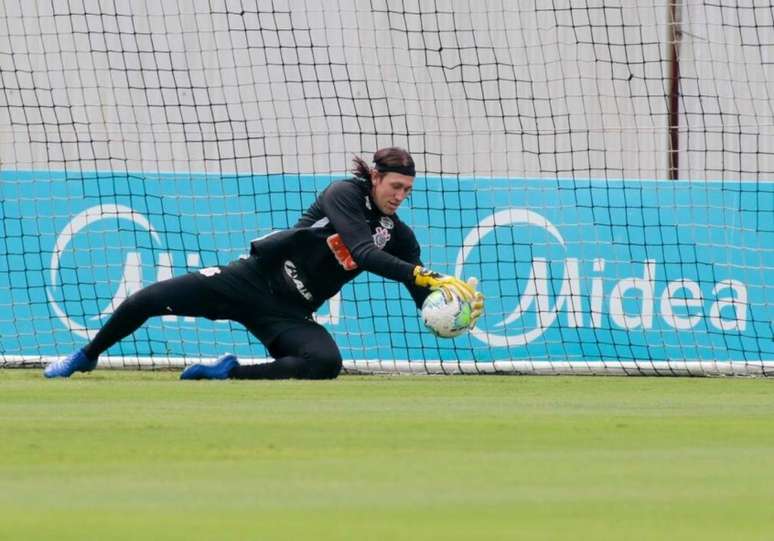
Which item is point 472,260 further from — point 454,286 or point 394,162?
point 454,286

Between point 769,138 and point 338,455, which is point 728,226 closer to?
point 769,138

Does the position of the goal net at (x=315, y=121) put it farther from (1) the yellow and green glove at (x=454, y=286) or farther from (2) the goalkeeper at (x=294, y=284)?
(1) the yellow and green glove at (x=454, y=286)

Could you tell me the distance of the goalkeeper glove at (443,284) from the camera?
986 centimetres

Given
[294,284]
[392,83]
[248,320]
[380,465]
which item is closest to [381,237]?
[294,284]

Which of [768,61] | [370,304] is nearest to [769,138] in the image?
[768,61]

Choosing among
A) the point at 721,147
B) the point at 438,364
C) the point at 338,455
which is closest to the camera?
the point at 338,455

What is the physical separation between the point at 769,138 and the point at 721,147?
103 cm

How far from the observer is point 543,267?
41.4 feet

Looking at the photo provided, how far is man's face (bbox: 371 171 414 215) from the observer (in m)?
10.2

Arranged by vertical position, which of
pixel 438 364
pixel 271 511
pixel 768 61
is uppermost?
pixel 768 61

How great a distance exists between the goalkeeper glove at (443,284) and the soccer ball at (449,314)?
0.04m

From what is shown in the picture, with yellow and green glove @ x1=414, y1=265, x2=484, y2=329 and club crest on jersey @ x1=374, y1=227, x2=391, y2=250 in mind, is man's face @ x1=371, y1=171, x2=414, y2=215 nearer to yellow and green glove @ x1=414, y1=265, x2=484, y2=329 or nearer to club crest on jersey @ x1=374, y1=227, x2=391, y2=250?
club crest on jersey @ x1=374, y1=227, x2=391, y2=250

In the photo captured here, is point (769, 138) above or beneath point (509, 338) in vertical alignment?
above

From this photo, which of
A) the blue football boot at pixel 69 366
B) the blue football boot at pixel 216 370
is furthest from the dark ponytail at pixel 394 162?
the blue football boot at pixel 69 366
